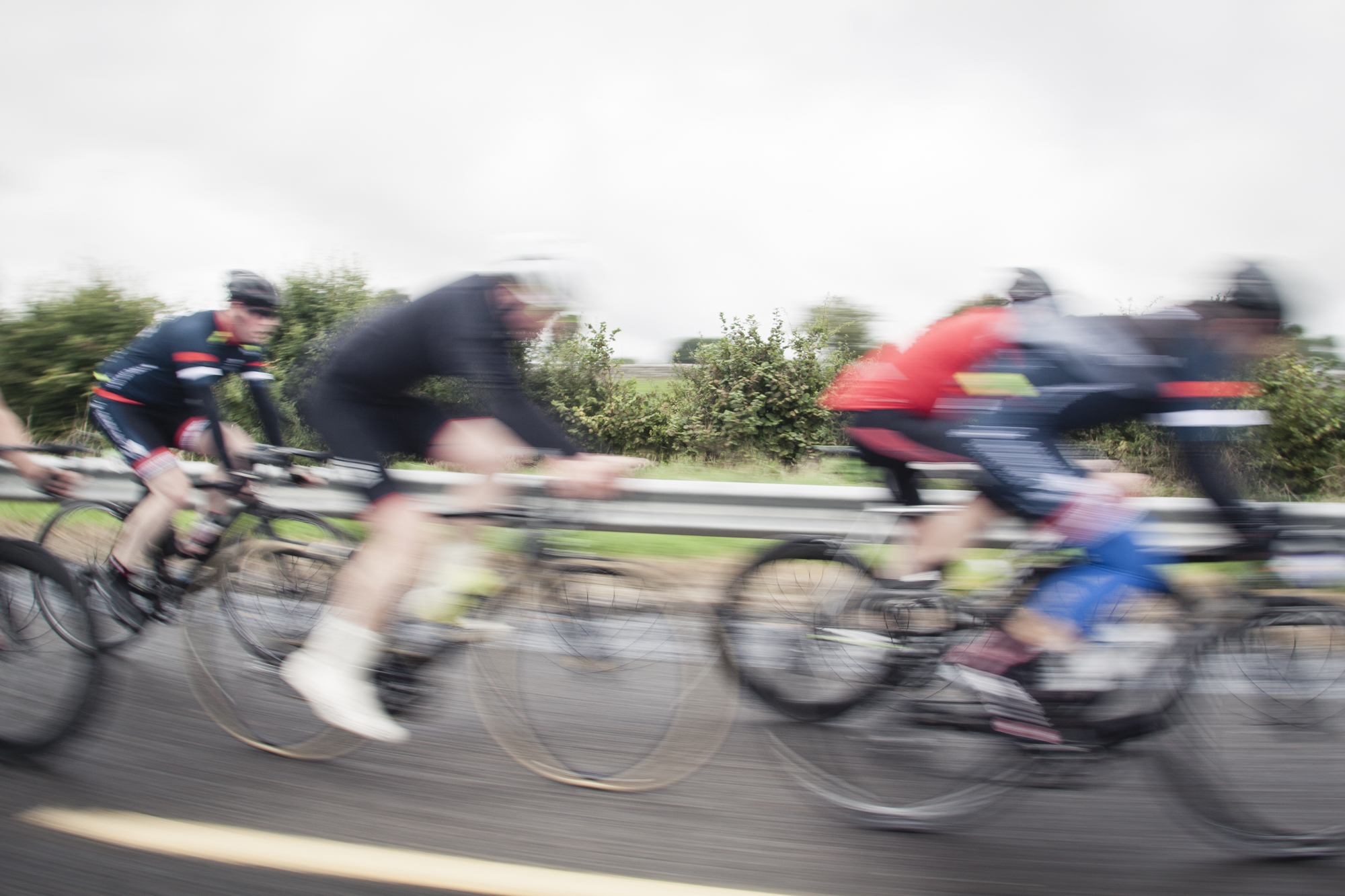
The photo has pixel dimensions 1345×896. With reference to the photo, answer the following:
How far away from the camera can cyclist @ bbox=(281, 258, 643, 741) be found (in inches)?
94.4

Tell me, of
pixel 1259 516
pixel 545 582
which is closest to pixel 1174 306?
pixel 1259 516

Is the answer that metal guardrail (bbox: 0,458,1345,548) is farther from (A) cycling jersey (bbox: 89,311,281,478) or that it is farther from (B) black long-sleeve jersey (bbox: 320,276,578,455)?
(B) black long-sleeve jersey (bbox: 320,276,578,455)

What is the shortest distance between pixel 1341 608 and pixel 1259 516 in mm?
318

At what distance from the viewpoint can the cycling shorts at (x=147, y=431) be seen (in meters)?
3.50

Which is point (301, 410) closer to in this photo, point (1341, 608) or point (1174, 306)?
point (1174, 306)

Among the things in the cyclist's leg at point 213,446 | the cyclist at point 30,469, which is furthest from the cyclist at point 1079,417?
the cyclist at point 30,469

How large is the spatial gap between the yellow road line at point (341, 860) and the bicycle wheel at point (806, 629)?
2.96 ft

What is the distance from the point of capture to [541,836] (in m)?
2.22

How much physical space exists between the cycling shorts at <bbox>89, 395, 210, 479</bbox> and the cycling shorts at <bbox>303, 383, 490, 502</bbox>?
109cm

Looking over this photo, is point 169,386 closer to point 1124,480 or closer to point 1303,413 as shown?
point 1124,480

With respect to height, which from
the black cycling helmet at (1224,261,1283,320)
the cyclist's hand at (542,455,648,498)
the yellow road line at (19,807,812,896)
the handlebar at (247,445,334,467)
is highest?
the black cycling helmet at (1224,261,1283,320)

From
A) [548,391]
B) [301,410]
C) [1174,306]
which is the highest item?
[1174,306]

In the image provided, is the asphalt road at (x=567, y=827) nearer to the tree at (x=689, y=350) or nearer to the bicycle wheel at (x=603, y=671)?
the bicycle wheel at (x=603, y=671)

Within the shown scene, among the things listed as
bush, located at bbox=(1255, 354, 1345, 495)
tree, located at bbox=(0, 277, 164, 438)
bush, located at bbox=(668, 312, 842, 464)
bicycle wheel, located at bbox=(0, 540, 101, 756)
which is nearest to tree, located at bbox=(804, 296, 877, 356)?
bush, located at bbox=(668, 312, 842, 464)
